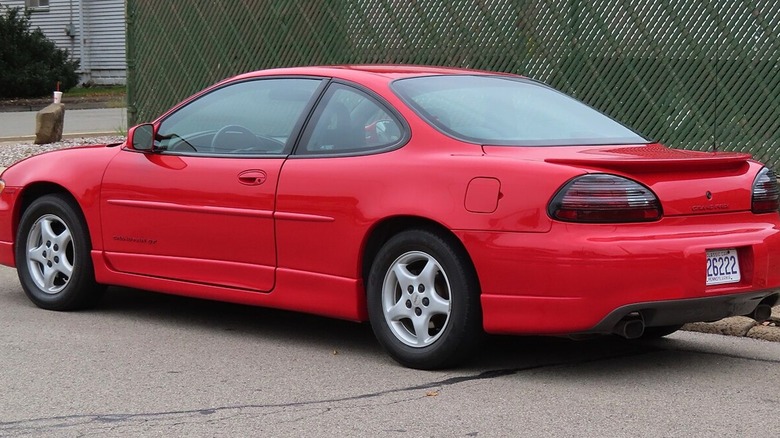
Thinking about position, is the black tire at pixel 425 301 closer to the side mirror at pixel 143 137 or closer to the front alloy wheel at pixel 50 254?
the side mirror at pixel 143 137

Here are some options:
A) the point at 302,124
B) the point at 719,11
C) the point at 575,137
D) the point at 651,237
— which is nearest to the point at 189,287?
the point at 302,124

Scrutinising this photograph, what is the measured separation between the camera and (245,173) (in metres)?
6.76

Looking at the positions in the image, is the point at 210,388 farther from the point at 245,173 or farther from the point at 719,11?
the point at 719,11

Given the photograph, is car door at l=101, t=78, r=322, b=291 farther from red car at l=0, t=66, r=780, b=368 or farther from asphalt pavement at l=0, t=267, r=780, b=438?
asphalt pavement at l=0, t=267, r=780, b=438

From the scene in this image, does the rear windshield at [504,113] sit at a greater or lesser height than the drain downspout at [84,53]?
greater

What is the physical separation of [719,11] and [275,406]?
20.0 ft

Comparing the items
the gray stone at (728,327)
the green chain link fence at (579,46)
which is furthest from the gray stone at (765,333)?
the green chain link fence at (579,46)

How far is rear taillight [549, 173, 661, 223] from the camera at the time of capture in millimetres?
5566

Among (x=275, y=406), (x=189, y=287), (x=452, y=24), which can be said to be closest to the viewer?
(x=275, y=406)

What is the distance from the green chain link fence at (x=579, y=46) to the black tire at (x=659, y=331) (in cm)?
351

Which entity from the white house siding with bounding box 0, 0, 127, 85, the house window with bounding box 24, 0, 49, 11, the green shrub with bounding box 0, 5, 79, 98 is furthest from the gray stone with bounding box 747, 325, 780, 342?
the house window with bounding box 24, 0, 49, 11

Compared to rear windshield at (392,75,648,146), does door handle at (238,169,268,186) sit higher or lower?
lower

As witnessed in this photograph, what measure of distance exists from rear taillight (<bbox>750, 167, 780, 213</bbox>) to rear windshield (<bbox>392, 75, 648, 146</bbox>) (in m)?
0.71

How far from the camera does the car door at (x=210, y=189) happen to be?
265 inches
